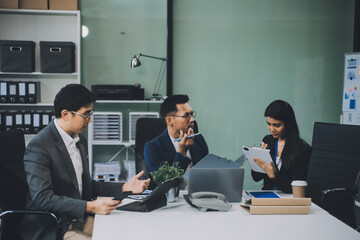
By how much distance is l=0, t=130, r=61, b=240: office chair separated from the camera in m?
2.17

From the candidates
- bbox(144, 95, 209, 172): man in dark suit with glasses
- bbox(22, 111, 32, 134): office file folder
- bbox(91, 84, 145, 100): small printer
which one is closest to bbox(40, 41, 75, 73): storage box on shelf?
bbox(91, 84, 145, 100): small printer

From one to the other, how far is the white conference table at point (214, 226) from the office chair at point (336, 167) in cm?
93

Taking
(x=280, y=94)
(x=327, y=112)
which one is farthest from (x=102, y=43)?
(x=327, y=112)

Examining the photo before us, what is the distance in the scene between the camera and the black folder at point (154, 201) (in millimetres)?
2053

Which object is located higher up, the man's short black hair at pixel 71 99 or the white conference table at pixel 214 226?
the man's short black hair at pixel 71 99

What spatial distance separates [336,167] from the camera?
301 centimetres

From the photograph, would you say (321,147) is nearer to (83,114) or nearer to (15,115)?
(83,114)

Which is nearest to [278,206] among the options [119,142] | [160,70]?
[119,142]

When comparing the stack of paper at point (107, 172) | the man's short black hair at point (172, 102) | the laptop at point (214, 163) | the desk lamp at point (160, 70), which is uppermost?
the desk lamp at point (160, 70)

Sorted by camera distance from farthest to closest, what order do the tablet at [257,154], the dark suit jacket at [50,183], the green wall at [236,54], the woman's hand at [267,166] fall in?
1. the green wall at [236,54]
2. the woman's hand at [267,166]
3. the tablet at [257,154]
4. the dark suit jacket at [50,183]

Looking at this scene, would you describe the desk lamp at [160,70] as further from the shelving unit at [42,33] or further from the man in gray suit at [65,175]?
the man in gray suit at [65,175]

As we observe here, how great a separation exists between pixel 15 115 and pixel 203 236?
10.2 ft

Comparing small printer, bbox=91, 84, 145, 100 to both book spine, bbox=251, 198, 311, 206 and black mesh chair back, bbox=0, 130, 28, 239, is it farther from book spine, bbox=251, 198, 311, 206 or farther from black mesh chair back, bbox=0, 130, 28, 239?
book spine, bbox=251, 198, 311, 206

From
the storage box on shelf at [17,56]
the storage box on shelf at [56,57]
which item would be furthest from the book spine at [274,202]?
the storage box on shelf at [17,56]
